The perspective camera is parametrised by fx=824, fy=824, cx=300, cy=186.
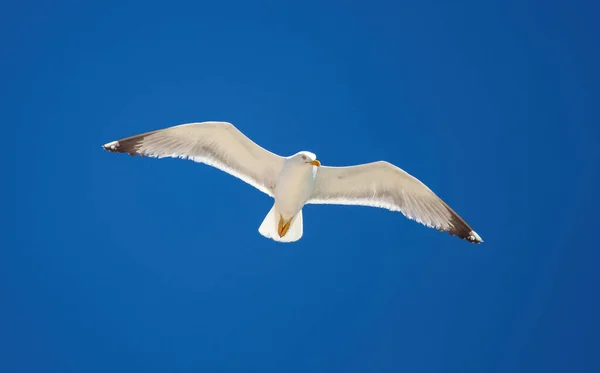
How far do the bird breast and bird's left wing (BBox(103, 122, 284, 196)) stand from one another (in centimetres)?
27

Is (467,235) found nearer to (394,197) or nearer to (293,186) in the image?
(394,197)

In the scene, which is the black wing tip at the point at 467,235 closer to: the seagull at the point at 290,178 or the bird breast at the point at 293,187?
the seagull at the point at 290,178

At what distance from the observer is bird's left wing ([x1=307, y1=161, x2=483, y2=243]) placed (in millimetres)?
9164

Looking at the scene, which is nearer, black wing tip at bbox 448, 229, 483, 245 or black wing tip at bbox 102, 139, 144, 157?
black wing tip at bbox 102, 139, 144, 157

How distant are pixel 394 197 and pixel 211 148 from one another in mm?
2117

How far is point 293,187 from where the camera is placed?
871cm

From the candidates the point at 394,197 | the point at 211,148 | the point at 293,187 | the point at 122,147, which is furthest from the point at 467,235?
the point at 122,147

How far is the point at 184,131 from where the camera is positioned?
8.93 meters

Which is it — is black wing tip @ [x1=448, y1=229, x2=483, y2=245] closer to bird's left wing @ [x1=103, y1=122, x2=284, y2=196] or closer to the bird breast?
the bird breast

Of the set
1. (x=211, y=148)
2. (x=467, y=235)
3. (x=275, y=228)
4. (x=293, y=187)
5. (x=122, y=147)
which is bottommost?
(x=275, y=228)

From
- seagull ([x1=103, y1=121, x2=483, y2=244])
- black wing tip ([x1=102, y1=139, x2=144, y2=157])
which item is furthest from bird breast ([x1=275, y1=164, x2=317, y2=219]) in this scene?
black wing tip ([x1=102, y1=139, x2=144, y2=157])

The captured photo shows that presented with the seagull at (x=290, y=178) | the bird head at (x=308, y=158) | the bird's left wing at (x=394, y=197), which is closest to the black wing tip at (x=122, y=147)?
the seagull at (x=290, y=178)

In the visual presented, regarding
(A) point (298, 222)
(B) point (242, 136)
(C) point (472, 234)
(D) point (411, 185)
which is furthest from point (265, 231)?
(C) point (472, 234)

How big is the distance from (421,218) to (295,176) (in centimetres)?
161
